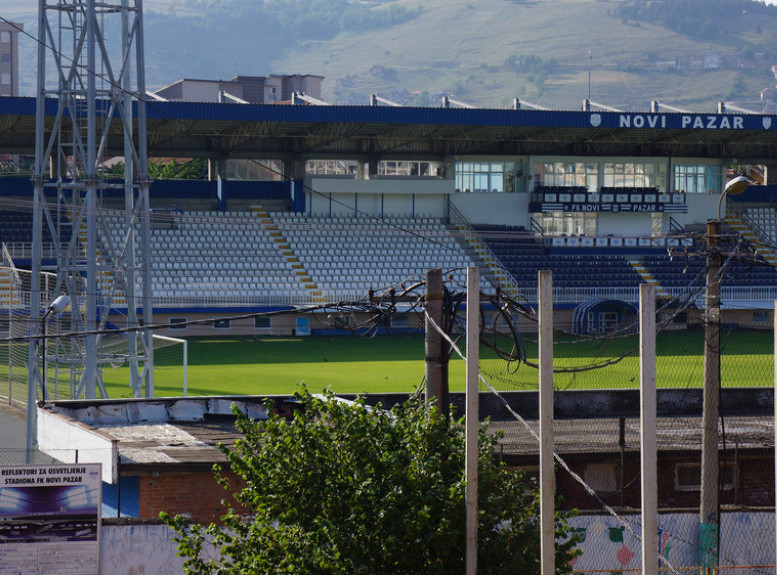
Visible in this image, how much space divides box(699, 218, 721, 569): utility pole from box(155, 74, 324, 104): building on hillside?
5587 centimetres

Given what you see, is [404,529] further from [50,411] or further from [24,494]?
[50,411]

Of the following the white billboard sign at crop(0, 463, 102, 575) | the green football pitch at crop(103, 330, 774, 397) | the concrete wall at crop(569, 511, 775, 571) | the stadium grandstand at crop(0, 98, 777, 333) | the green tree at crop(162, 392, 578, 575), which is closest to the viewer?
the green tree at crop(162, 392, 578, 575)

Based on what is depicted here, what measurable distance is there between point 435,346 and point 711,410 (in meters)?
3.36

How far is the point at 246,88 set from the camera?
84438 mm

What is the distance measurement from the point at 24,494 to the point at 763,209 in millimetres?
53973

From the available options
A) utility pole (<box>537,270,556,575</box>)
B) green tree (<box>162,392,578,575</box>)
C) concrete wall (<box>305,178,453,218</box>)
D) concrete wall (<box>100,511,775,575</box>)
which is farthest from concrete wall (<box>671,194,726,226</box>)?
utility pole (<box>537,270,556,575</box>)

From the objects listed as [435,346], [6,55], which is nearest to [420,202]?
[435,346]

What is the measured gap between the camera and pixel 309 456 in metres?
10.6

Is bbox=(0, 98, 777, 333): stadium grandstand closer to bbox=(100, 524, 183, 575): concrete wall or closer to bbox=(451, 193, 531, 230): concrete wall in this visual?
bbox=(451, 193, 531, 230): concrete wall

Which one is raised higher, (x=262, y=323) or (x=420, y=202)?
(x=420, y=202)

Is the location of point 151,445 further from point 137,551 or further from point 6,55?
point 6,55

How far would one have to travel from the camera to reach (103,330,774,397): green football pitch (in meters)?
30.4

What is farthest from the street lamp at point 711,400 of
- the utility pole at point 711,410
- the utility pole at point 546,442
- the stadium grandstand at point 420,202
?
the stadium grandstand at point 420,202

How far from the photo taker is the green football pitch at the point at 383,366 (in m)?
30.4
